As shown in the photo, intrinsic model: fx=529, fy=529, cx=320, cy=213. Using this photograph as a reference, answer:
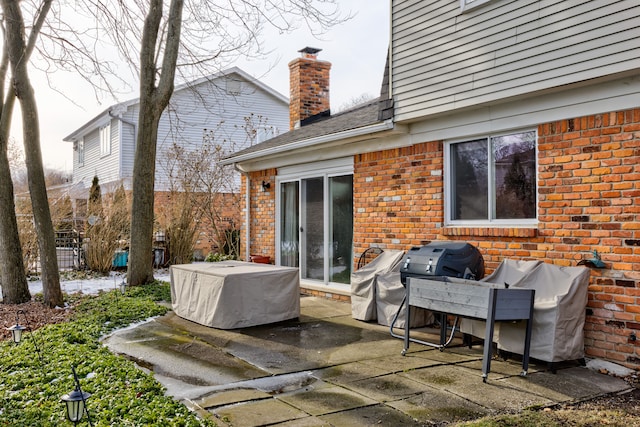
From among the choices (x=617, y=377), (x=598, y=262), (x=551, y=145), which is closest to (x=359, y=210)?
(x=551, y=145)

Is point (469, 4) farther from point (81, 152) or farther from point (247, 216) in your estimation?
point (81, 152)

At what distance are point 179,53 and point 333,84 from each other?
12.5 feet

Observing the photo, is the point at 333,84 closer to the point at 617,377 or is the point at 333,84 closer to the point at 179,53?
the point at 179,53

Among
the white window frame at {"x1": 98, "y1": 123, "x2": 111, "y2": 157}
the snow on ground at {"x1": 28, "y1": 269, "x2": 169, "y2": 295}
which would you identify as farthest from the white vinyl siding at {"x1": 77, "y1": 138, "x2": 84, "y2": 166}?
the snow on ground at {"x1": 28, "y1": 269, "x2": 169, "y2": 295}

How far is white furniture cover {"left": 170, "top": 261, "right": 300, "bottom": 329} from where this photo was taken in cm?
692

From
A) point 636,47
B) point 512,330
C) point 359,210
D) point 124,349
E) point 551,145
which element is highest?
point 636,47

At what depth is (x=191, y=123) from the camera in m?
23.4

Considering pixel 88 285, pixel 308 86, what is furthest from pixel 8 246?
pixel 308 86

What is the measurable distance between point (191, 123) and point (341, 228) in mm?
15955

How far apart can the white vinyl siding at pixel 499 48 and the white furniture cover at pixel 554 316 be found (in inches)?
78.0

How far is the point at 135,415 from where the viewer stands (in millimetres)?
3787

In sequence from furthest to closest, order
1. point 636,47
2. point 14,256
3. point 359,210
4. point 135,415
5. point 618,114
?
point 14,256, point 359,210, point 618,114, point 636,47, point 135,415

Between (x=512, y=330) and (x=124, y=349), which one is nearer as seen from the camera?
(x=512, y=330)

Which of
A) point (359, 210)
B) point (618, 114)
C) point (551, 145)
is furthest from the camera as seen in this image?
point (359, 210)
